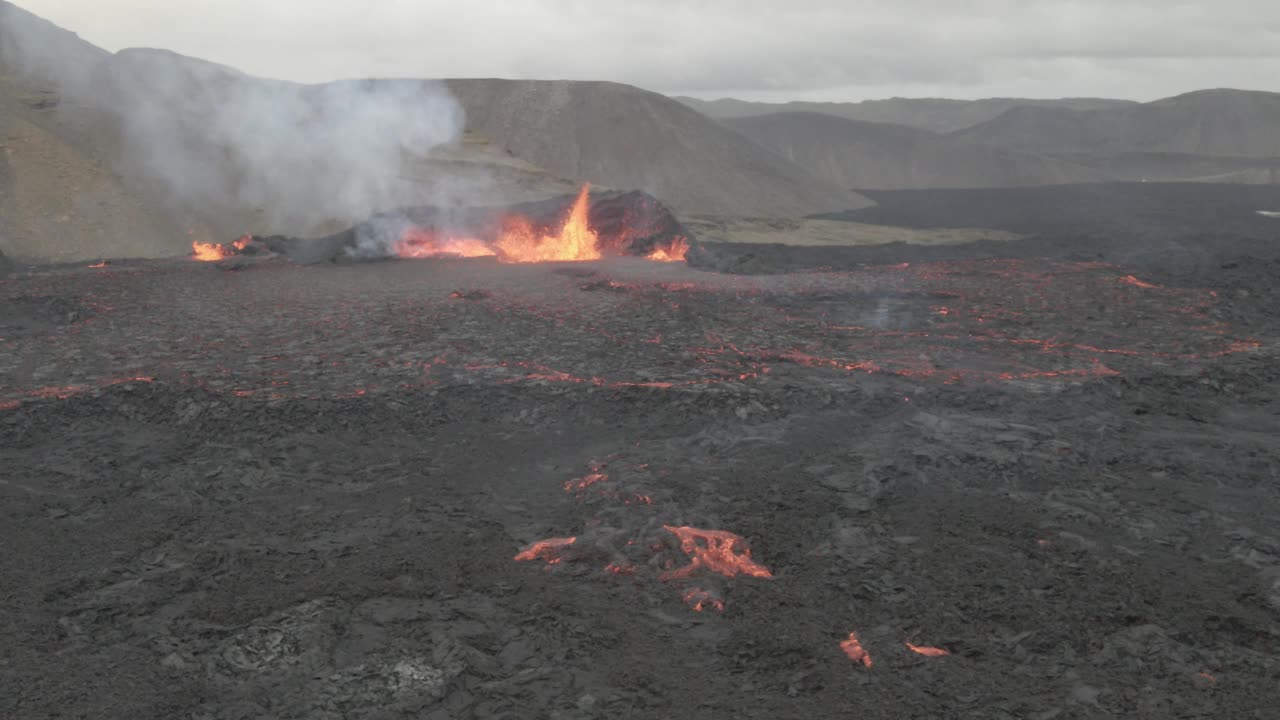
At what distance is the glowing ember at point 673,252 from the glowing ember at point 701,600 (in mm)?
18695

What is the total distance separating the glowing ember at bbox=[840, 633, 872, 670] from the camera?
6.04m

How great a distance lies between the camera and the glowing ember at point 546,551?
752cm

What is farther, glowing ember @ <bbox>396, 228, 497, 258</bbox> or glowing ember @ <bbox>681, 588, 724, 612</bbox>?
glowing ember @ <bbox>396, 228, 497, 258</bbox>

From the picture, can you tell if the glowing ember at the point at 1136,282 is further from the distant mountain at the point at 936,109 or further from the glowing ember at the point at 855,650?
the distant mountain at the point at 936,109

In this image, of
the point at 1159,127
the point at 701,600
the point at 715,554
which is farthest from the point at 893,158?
the point at 701,600

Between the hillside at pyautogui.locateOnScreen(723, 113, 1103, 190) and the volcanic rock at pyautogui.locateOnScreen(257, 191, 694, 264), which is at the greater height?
the hillside at pyautogui.locateOnScreen(723, 113, 1103, 190)

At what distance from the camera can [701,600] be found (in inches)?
270

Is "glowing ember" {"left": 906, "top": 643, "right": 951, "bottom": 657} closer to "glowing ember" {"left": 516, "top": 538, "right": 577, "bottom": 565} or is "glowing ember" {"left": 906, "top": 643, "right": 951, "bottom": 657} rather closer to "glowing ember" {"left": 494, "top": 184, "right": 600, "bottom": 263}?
"glowing ember" {"left": 516, "top": 538, "right": 577, "bottom": 565}

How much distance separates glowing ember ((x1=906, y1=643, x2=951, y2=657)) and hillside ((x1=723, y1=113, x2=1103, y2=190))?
78.6m

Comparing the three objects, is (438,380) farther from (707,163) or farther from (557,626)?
(707,163)

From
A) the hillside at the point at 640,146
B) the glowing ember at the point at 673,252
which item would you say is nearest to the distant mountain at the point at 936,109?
the hillside at the point at 640,146

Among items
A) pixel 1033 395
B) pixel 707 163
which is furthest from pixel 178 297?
pixel 707 163

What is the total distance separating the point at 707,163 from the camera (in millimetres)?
57188

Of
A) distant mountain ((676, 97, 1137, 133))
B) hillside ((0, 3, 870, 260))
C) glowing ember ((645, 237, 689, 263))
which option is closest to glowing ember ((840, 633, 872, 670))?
glowing ember ((645, 237, 689, 263))
